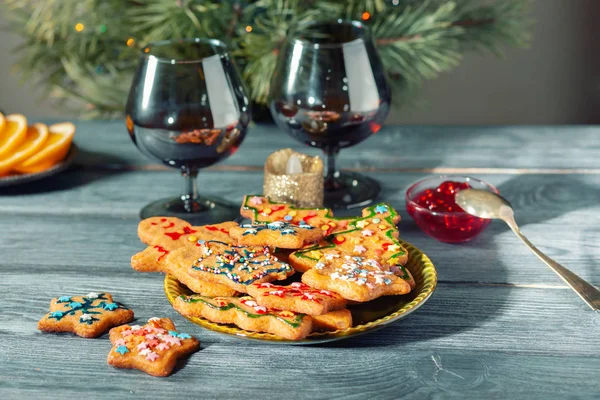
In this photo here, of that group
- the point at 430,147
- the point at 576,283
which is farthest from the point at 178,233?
the point at 430,147

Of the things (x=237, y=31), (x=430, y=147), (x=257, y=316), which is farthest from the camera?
(x=237, y=31)

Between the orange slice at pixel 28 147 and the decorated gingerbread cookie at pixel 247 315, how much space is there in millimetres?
544

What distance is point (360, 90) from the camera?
3.49ft

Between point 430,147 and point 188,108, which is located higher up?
point 188,108

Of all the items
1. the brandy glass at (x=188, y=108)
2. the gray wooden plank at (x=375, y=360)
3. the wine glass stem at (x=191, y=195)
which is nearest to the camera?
the gray wooden plank at (x=375, y=360)

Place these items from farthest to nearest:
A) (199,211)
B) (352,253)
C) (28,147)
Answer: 1. (28,147)
2. (199,211)
3. (352,253)

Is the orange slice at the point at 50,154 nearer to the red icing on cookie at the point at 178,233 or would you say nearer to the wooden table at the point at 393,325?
the wooden table at the point at 393,325

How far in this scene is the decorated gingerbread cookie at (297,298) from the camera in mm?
710

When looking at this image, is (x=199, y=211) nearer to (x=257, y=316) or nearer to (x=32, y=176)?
(x=32, y=176)

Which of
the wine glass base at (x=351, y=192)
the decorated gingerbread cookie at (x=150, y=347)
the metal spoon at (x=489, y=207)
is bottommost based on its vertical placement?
the wine glass base at (x=351, y=192)

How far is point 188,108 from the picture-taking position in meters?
0.99

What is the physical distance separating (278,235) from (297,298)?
0.13 meters

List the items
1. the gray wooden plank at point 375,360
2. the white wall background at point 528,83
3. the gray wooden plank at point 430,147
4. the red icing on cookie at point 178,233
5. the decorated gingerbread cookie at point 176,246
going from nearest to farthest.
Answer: the gray wooden plank at point 375,360, the decorated gingerbread cookie at point 176,246, the red icing on cookie at point 178,233, the gray wooden plank at point 430,147, the white wall background at point 528,83

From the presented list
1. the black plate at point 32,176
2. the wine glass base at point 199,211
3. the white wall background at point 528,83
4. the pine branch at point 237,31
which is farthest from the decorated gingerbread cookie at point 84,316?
the white wall background at point 528,83
